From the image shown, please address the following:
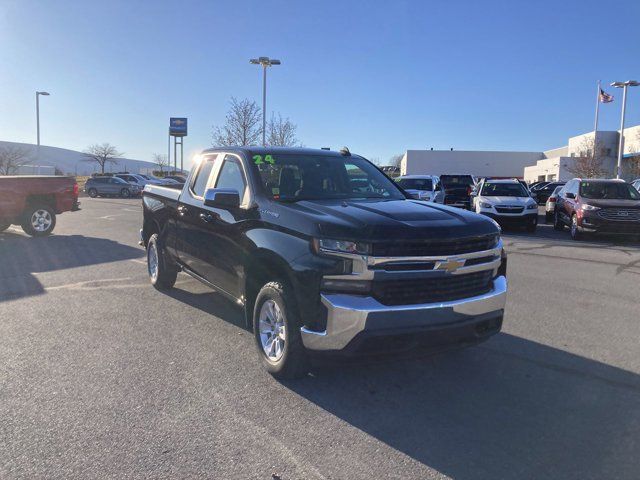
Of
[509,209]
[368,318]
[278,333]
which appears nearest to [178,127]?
[509,209]

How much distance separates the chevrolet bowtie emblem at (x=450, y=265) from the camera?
3781 millimetres

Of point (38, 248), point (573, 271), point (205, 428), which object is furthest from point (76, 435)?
point (38, 248)

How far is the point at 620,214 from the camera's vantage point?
13570mm

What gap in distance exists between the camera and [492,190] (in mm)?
17688

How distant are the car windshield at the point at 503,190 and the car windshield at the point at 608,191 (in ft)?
7.85

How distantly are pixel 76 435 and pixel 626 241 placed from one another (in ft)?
49.2

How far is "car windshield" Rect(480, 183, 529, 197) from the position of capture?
688 inches

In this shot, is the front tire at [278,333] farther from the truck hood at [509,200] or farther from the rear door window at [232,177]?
the truck hood at [509,200]

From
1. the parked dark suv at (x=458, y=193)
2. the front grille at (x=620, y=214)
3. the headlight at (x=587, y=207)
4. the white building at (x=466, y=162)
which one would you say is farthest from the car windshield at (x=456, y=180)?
the white building at (x=466, y=162)

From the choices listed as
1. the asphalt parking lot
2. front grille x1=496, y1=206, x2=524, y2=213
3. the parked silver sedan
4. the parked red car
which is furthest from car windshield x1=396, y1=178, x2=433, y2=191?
the asphalt parking lot

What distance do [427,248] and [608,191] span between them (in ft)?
44.4

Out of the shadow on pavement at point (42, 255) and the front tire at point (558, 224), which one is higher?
the front tire at point (558, 224)

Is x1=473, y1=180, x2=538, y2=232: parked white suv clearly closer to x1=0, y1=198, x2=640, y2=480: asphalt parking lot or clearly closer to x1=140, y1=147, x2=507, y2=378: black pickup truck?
x1=0, y1=198, x2=640, y2=480: asphalt parking lot

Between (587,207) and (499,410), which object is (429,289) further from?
(587,207)
